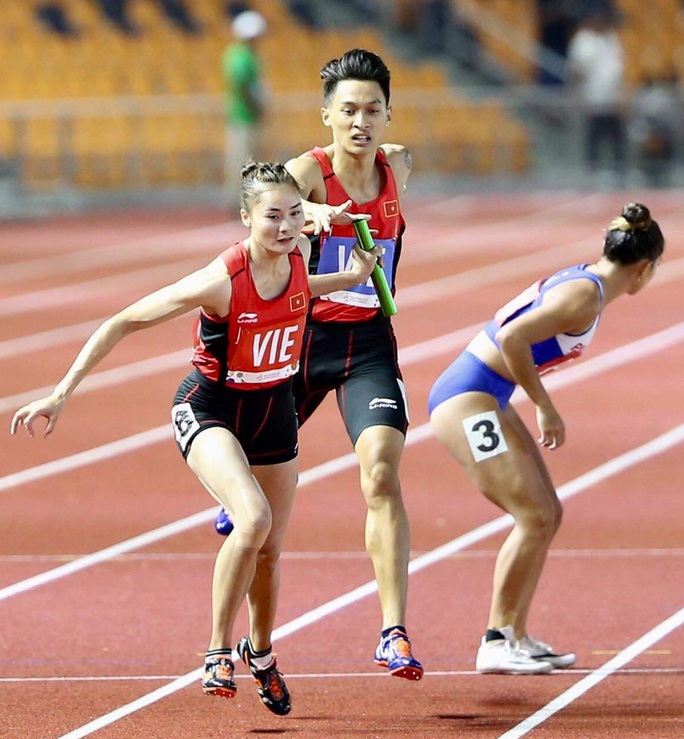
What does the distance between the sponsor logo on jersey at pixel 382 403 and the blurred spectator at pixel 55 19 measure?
19148 mm

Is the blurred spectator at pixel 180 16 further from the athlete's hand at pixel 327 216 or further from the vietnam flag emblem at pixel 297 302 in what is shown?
the vietnam flag emblem at pixel 297 302

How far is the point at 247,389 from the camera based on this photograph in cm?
573

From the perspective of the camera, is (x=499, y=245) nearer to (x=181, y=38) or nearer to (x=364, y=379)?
(x=181, y=38)

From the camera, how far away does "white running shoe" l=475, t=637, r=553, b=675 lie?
631 centimetres

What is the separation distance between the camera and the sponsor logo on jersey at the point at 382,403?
245 inches

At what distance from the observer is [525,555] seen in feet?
20.9

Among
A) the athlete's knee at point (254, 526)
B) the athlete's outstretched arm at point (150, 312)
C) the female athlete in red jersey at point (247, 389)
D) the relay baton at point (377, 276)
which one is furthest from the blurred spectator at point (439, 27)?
the athlete's knee at point (254, 526)

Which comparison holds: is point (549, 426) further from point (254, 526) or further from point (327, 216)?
point (254, 526)

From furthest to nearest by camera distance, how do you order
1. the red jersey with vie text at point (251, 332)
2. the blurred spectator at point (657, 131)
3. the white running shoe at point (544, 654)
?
the blurred spectator at point (657, 131) < the white running shoe at point (544, 654) < the red jersey with vie text at point (251, 332)

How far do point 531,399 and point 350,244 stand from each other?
34.8 inches

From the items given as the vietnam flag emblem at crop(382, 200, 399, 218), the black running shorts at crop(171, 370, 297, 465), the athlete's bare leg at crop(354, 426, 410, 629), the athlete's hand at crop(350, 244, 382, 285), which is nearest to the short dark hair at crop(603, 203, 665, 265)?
the vietnam flag emblem at crop(382, 200, 399, 218)

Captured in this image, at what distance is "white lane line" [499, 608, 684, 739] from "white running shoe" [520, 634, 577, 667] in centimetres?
11

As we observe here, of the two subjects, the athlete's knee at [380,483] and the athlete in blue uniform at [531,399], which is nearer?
the athlete's knee at [380,483]

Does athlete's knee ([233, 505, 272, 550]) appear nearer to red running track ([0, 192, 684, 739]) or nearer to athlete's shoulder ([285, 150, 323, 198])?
red running track ([0, 192, 684, 739])
